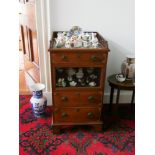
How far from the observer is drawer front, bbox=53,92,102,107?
1829mm

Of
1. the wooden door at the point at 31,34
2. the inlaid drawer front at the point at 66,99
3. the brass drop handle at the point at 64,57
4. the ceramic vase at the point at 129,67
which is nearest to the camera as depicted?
the brass drop handle at the point at 64,57

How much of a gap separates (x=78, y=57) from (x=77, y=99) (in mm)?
440

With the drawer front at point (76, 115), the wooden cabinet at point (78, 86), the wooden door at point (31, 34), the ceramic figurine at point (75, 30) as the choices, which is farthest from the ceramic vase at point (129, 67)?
→ the wooden door at point (31, 34)

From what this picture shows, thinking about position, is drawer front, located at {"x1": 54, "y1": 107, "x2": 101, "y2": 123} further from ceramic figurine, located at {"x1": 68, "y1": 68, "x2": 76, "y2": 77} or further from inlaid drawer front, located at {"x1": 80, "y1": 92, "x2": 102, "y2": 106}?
ceramic figurine, located at {"x1": 68, "y1": 68, "x2": 76, "y2": 77}

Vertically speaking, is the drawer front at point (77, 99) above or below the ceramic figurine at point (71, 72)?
below

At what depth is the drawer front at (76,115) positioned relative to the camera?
6.23ft

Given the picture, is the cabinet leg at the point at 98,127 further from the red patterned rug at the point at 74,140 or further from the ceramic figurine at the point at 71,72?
the ceramic figurine at the point at 71,72

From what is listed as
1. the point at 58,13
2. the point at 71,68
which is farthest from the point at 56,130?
the point at 58,13

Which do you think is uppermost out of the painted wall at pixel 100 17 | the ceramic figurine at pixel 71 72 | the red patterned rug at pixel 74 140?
the painted wall at pixel 100 17

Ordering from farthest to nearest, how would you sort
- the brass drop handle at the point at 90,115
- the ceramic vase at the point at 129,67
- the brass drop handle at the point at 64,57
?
the ceramic vase at the point at 129,67, the brass drop handle at the point at 90,115, the brass drop handle at the point at 64,57

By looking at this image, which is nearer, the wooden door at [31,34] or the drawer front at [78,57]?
the drawer front at [78,57]
